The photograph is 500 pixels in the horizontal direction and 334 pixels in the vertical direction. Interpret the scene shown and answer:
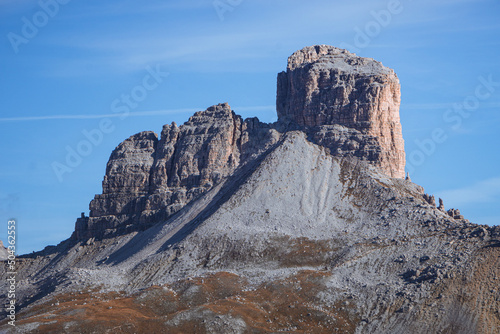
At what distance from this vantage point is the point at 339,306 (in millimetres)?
155625

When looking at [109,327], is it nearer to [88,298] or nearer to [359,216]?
[88,298]

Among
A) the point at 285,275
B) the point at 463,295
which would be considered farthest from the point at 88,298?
the point at 463,295

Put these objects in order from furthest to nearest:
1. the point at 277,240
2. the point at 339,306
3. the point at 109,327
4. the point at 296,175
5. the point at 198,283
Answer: the point at 296,175
the point at 277,240
the point at 198,283
the point at 339,306
the point at 109,327

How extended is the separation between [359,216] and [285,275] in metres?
25.7

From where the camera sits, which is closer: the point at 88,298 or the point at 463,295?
the point at 463,295

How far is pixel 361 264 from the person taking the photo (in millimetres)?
167500

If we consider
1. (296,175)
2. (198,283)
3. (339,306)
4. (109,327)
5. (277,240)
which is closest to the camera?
(109,327)

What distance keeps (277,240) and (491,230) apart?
38.0m

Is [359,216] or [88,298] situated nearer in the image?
[88,298]

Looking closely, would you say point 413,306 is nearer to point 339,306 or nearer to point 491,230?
point 339,306

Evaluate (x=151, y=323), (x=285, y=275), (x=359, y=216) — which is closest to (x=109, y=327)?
(x=151, y=323)

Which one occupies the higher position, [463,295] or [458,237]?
[458,237]

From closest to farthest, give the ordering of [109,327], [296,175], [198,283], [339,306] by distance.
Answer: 1. [109,327]
2. [339,306]
3. [198,283]
4. [296,175]

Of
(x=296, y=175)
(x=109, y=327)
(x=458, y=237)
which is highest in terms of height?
(x=296, y=175)
